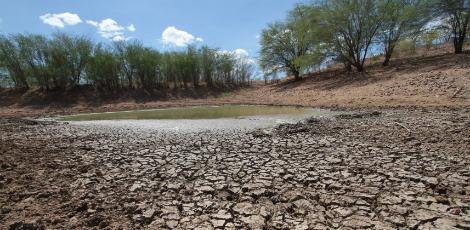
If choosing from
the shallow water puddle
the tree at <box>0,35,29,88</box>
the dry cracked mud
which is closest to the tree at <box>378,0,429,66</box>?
the shallow water puddle

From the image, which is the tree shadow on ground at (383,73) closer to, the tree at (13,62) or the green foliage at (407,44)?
the green foliage at (407,44)

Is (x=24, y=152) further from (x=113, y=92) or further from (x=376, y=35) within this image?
(x=376, y=35)

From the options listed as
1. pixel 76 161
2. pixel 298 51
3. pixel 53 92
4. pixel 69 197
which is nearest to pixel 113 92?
pixel 53 92

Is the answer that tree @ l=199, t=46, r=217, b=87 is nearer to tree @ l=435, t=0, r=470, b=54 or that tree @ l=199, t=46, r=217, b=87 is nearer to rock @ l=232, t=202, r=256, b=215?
tree @ l=435, t=0, r=470, b=54

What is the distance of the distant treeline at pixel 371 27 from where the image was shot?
2945 centimetres

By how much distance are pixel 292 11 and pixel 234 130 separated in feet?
98.9

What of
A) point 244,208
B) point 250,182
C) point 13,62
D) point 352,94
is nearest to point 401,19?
point 352,94

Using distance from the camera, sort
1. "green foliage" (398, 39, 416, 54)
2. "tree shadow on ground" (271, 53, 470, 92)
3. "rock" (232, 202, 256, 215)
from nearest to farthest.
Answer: "rock" (232, 202, 256, 215), "tree shadow on ground" (271, 53, 470, 92), "green foliage" (398, 39, 416, 54)

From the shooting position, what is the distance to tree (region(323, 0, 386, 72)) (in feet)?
99.3

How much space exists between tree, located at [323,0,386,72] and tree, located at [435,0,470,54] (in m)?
4.89

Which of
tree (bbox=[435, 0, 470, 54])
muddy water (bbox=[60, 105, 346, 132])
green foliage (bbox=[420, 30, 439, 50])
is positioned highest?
tree (bbox=[435, 0, 470, 54])

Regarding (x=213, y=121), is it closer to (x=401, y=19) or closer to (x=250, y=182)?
(x=250, y=182)

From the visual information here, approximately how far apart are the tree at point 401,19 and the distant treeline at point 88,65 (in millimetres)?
20158

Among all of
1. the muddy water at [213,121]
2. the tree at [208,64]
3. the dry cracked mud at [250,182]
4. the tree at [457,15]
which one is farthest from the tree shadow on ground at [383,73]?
the dry cracked mud at [250,182]
